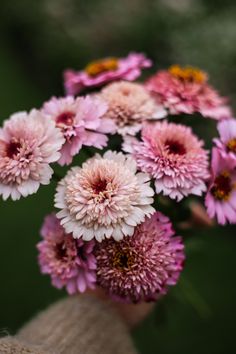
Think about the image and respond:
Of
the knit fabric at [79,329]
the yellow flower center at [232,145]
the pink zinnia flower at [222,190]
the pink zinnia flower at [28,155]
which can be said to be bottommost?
the knit fabric at [79,329]

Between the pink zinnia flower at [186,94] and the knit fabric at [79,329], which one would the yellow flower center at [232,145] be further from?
the knit fabric at [79,329]

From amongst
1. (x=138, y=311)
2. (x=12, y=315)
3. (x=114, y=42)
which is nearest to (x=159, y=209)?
(x=138, y=311)

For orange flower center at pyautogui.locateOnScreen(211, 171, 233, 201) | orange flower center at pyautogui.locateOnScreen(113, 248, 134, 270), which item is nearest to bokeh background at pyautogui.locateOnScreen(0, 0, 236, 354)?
orange flower center at pyautogui.locateOnScreen(211, 171, 233, 201)

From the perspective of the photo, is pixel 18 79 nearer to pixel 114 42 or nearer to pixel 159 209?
pixel 114 42

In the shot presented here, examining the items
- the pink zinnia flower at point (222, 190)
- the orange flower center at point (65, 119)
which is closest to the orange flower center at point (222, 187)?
the pink zinnia flower at point (222, 190)

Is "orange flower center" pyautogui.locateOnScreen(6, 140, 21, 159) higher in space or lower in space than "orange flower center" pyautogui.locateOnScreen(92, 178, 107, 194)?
higher

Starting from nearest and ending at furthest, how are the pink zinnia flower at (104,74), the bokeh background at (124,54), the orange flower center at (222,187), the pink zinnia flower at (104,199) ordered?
the pink zinnia flower at (104,199)
the orange flower center at (222,187)
the pink zinnia flower at (104,74)
the bokeh background at (124,54)

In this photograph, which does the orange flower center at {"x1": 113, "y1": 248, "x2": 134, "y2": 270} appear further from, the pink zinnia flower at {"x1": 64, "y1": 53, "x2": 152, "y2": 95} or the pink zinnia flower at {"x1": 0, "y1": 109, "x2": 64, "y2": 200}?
the pink zinnia flower at {"x1": 64, "y1": 53, "x2": 152, "y2": 95}

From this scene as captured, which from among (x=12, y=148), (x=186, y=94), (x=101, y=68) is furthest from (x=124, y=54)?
(x=12, y=148)
